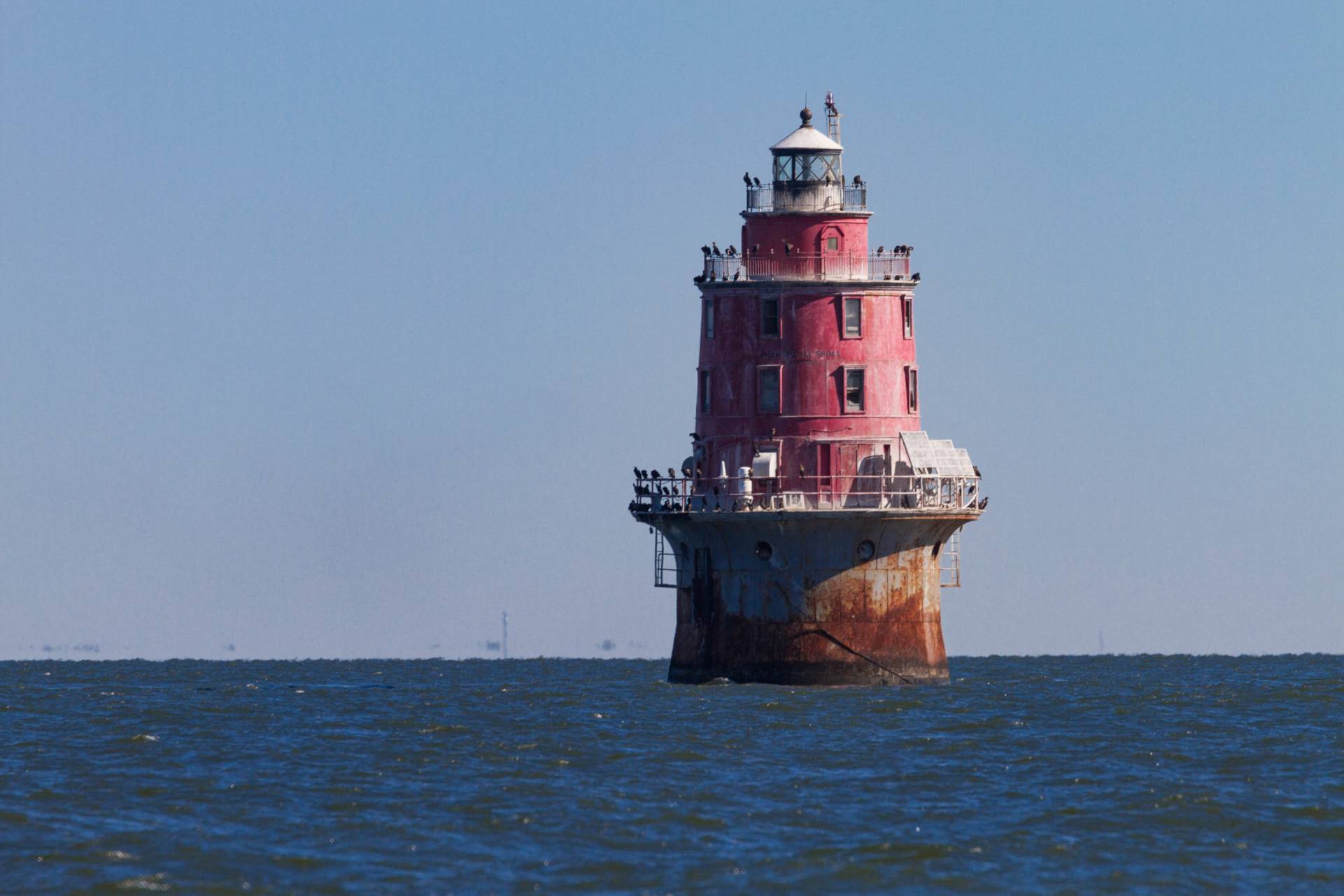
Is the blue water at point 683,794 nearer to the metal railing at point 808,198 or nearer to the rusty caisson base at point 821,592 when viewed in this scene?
the rusty caisson base at point 821,592

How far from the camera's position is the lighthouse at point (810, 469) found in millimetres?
67875

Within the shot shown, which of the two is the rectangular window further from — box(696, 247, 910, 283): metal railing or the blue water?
the blue water

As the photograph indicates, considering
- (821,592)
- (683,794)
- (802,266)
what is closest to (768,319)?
(802,266)

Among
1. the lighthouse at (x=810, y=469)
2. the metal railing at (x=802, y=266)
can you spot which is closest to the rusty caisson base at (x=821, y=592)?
the lighthouse at (x=810, y=469)

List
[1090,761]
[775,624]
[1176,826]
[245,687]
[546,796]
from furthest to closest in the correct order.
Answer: [245,687], [775,624], [1090,761], [546,796], [1176,826]

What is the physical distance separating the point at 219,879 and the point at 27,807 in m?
8.46

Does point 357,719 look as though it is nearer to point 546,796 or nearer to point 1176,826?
point 546,796

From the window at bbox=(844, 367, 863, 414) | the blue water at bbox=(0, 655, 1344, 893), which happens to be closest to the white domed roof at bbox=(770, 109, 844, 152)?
the window at bbox=(844, 367, 863, 414)

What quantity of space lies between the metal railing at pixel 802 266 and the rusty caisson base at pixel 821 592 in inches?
266

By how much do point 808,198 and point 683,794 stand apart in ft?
85.3

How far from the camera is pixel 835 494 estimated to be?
68.6m

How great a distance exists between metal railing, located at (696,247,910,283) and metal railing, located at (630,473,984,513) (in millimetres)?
5427

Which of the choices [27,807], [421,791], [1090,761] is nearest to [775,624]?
[1090,761]

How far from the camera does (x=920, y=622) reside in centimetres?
6919
